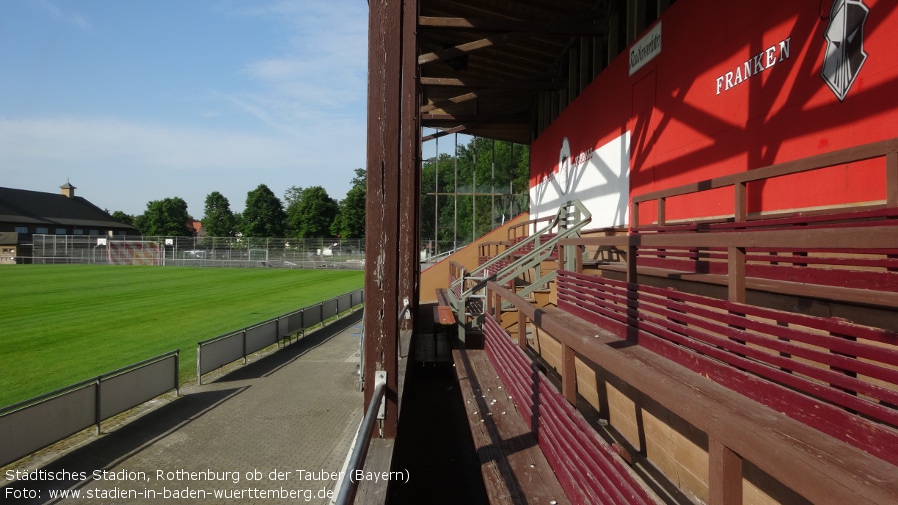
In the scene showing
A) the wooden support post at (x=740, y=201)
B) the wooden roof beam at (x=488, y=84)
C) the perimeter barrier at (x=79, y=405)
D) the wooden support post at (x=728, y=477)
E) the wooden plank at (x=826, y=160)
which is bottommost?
the perimeter barrier at (x=79, y=405)

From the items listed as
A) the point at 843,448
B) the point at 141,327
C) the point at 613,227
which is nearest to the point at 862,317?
the point at 843,448

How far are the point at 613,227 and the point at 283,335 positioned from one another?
8550 mm

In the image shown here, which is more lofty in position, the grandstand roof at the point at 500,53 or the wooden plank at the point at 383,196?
the grandstand roof at the point at 500,53

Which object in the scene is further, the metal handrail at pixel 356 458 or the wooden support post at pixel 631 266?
the wooden support post at pixel 631 266

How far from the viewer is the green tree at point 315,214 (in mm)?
87625

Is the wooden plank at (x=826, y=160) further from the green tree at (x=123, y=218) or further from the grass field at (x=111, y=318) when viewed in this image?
the green tree at (x=123, y=218)

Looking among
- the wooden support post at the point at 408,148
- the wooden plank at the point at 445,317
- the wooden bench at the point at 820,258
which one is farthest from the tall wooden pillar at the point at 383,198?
the wooden plank at the point at 445,317

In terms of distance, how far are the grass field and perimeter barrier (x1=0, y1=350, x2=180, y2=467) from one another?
2.03 m

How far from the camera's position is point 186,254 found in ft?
A: 185


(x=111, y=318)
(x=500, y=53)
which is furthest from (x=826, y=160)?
(x=111, y=318)

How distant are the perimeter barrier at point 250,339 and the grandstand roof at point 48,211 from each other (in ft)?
242

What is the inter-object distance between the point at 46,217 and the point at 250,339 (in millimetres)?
81099

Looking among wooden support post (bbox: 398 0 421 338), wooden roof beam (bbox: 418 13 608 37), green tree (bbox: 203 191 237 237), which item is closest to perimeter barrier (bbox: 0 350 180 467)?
wooden support post (bbox: 398 0 421 338)

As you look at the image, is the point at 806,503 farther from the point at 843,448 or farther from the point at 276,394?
the point at 276,394
